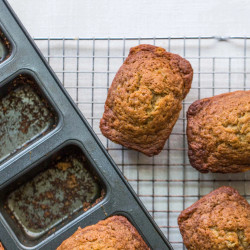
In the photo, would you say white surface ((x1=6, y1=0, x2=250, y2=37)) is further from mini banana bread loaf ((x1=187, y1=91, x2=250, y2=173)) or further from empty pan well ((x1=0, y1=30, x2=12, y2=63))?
mini banana bread loaf ((x1=187, y1=91, x2=250, y2=173))

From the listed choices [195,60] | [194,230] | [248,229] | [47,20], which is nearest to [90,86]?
[47,20]

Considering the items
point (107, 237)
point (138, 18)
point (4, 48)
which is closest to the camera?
point (107, 237)

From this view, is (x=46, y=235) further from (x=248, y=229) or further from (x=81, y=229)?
(x=248, y=229)

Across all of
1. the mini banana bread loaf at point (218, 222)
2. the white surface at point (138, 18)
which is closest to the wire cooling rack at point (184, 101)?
the white surface at point (138, 18)

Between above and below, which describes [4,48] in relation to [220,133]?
above

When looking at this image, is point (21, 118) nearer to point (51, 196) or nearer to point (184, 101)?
point (51, 196)

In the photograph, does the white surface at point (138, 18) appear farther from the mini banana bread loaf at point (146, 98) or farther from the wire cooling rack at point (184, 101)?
the mini banana bread loaf at point (146, 98)

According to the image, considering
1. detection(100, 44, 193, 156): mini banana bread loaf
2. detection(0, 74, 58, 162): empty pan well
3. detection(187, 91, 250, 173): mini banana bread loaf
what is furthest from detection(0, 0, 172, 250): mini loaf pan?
detection(187, 91, 250, 173): mini banana bread loaf

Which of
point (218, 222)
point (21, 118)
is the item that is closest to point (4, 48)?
point (21, 118)
